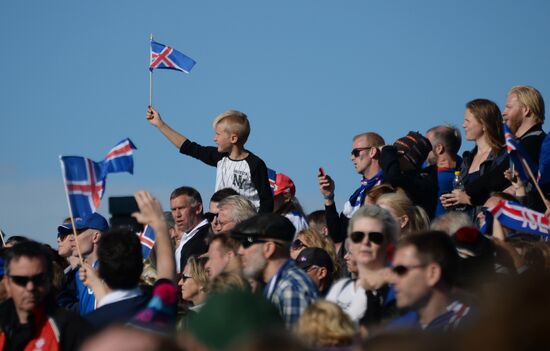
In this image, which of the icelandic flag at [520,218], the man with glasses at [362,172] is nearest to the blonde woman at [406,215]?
the icelandic flag at [520,218]

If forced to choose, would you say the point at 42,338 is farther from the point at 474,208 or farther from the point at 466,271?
the point at 474,208

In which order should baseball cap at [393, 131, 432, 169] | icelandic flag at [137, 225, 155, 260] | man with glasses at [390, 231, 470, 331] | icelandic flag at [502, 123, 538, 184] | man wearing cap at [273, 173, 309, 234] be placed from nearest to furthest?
man with glasses at [390, 231, 470, 331] < icelandic flag at [502, 123, 538, 184] < baseball cap at [393, 131, 432, 169] < man wearing cap at [273, 173, 309, 234] < icelandic flag at [137, 225, 155, 260]

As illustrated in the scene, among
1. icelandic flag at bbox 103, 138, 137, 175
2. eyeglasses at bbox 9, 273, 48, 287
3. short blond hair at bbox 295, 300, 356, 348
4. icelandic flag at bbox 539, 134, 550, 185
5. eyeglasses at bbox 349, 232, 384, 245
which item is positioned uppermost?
icelandic flag at bbox 103, 138, 137, 175

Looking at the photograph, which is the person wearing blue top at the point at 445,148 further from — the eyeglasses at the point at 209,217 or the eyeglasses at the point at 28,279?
the eyeglasses at the point at 28,279

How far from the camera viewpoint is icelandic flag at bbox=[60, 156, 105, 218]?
8938mm

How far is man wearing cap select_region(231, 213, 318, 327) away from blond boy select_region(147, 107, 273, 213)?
4185mm

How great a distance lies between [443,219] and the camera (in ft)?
25.6

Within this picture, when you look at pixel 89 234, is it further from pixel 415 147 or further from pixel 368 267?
pixel 368 267

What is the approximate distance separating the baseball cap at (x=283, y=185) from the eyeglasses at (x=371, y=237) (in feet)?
17.1

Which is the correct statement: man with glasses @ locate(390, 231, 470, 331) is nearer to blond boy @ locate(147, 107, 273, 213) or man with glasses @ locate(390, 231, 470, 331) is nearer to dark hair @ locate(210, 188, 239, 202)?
dark hair @ locate(210, 188, 239, 202)

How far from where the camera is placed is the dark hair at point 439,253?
5785 mm

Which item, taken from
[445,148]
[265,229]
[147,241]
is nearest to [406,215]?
[265,229]

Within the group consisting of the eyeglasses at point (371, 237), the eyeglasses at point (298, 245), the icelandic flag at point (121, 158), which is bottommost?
the eyeglasses at point (371, 237)

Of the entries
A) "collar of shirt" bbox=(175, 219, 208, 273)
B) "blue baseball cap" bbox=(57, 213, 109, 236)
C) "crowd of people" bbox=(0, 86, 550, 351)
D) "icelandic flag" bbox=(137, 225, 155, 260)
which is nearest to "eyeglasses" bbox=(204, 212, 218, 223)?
"crowd of people" bbox=(0, 86, 550, 351)
